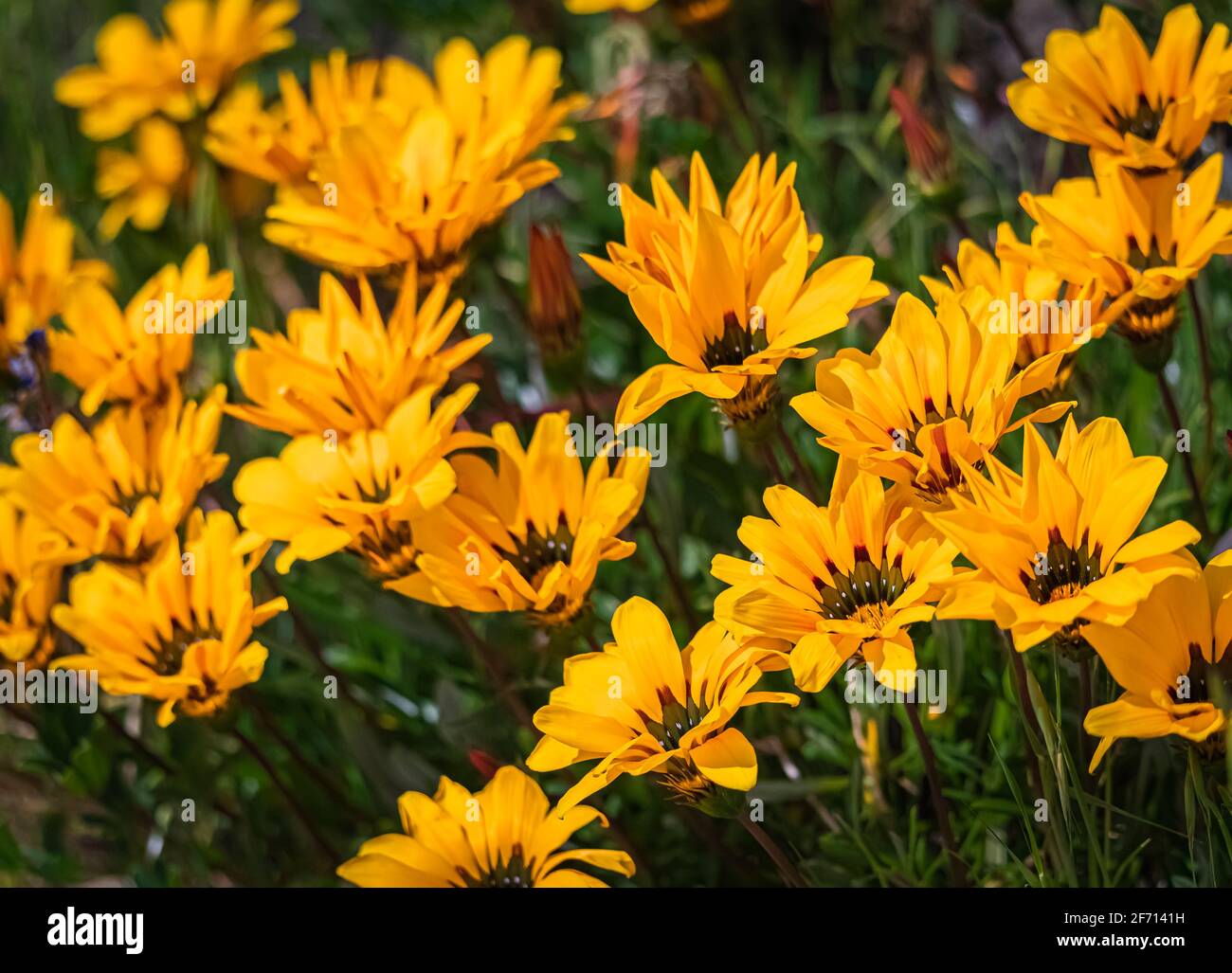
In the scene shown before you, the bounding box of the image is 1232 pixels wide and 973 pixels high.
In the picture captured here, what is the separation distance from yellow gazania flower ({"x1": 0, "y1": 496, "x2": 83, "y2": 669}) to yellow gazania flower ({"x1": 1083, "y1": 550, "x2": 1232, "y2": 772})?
3.15 ft

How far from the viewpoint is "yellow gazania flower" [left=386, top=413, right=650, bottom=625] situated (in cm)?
121

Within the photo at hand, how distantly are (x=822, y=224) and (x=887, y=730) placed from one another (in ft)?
2.70

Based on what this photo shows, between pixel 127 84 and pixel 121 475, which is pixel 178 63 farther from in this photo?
pixel 121 475

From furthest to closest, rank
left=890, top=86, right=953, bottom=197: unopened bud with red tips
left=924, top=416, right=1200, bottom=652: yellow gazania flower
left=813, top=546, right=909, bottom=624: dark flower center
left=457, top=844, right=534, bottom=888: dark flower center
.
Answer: left=890, top=86, right=953, bottom=197: unopened bud with red tips < left=457, top=844, right=534, bottom=888: dark flower center < left=813, top=546, right=909, bottom=624: dark flower center < left=924, top=416, right=1200, bottom=652: yellow gazania flower

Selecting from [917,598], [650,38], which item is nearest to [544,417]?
[917,598]

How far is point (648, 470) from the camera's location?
135 cm

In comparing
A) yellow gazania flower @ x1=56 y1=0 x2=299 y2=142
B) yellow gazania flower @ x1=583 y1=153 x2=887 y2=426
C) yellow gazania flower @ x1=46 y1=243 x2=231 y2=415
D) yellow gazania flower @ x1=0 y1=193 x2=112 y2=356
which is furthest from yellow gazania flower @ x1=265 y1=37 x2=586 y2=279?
yellow gazania flower @ x1=56 y1=0 x2=299 y2=142

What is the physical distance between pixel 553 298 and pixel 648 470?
0.82 ft

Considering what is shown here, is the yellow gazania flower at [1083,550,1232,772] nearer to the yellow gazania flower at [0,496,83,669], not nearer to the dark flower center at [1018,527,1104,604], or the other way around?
the dark flower center at [1018,527,1104,604]

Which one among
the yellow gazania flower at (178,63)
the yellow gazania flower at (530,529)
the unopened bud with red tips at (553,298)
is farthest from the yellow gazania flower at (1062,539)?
the yellow gazania flower at (178,63)

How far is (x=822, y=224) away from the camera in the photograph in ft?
6.65

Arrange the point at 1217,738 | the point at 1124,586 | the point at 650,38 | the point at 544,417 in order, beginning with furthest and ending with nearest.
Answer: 1. the point at 650,38
2. the point at 544,417
3. the point at 1217,738
4. the point at 1124,586

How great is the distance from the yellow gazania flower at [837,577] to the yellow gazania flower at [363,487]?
0.28 metres
